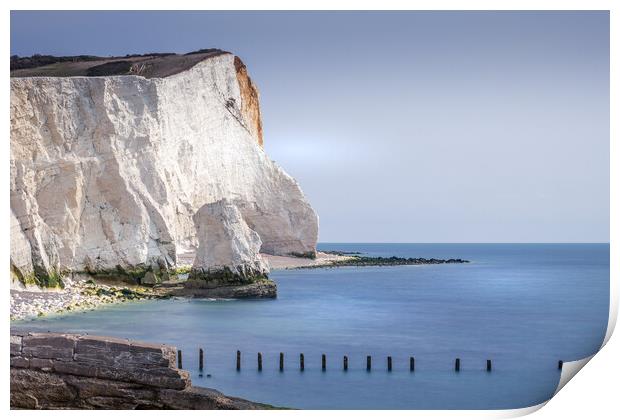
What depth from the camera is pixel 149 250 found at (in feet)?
45.2

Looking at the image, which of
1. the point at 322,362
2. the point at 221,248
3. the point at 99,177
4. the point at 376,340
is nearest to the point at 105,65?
the point at 99,177

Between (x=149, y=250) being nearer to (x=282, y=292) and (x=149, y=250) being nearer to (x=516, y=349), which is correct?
(x=282, y=292)

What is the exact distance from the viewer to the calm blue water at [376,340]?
6.79 metres

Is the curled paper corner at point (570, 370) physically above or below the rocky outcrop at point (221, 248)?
below

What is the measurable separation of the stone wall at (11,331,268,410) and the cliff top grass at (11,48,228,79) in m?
8.60

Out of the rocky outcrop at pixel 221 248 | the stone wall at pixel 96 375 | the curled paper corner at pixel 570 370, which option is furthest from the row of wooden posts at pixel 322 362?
the rocky outcrop at pixel 221 248

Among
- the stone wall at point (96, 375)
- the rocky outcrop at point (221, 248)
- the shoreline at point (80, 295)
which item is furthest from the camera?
the rocky outcrop at point (221, 248)

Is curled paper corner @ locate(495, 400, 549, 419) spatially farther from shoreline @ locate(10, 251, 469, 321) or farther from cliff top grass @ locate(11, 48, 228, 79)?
cliff top grass @ locate(11, 48, 228, 79)

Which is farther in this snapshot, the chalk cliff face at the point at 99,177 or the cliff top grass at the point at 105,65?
the cliff top grass at the point at 105,65

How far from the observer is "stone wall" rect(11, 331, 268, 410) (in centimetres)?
550

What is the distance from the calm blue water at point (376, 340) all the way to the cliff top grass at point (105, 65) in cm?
557

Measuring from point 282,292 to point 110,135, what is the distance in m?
4.12

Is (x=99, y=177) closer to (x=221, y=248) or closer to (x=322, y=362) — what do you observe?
(x=221, y=248)
